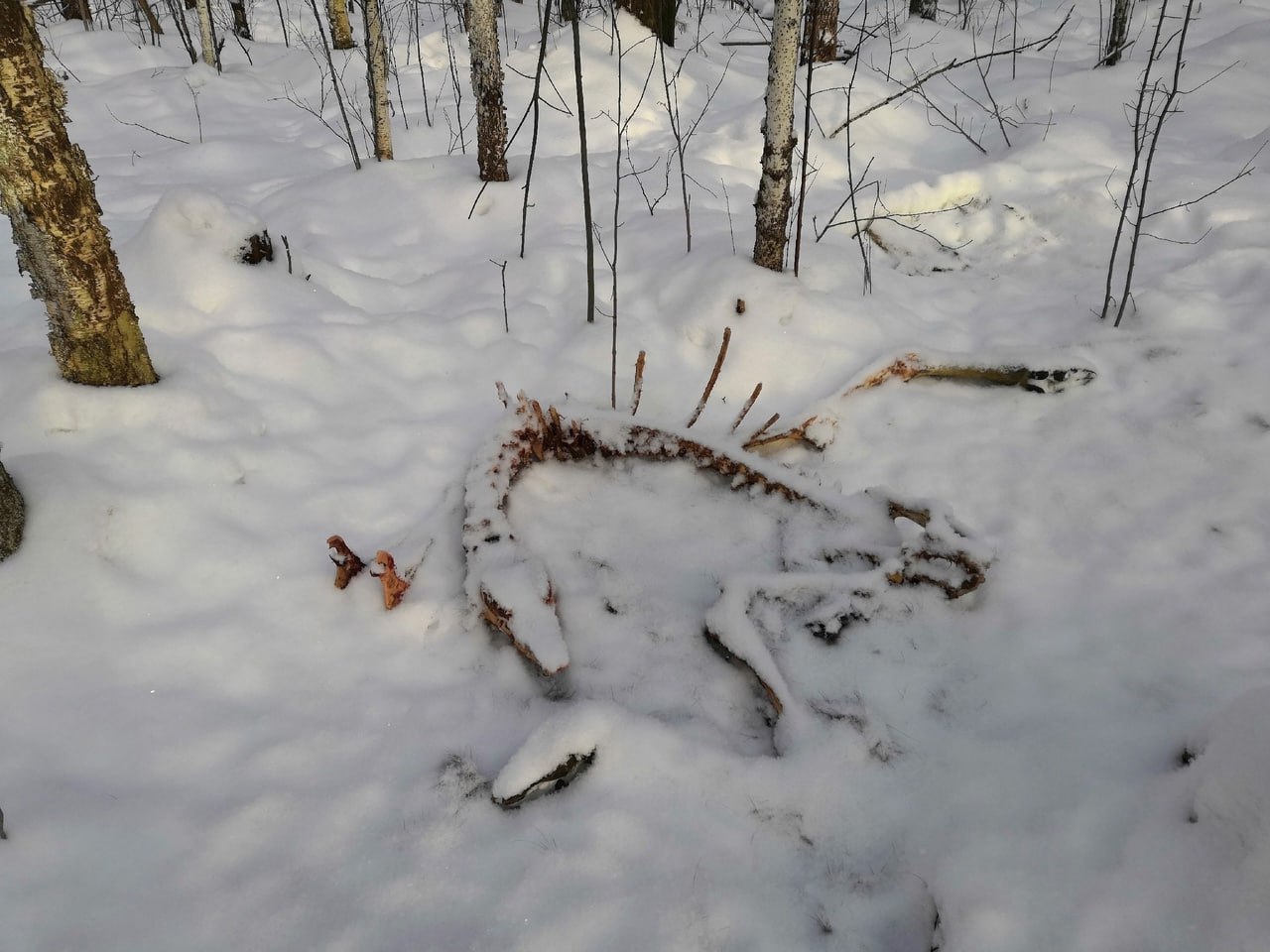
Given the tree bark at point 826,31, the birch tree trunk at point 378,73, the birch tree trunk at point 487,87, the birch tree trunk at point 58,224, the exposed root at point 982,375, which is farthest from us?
the tree bark at point 826,31

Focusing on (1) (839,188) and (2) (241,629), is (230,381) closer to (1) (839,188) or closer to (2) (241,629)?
(2) (241,629)

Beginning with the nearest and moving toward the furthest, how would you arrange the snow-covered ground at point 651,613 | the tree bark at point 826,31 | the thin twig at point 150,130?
the snow-covered ground at point 651,613 < the thin twig at point 150,130 < the tree bark at point 826,31

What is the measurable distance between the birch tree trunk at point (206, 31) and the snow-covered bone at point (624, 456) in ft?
24.3

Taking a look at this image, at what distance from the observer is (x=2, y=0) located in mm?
1844

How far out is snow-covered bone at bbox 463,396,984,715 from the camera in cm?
212

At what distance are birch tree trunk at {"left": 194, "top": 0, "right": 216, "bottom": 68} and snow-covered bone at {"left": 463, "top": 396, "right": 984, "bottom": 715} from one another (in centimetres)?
741

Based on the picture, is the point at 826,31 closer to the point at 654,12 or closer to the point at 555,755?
the point at 654,12

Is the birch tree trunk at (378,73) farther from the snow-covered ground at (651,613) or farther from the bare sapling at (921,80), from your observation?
the bare sapling at (921,80)

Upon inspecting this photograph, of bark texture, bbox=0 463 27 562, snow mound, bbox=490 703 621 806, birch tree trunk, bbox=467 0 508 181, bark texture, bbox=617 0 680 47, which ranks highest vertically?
bark texture, bbox=617 0 680 47

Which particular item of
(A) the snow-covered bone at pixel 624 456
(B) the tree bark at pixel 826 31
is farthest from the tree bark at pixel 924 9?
(A) the snow-covered bone at pixel 624 456

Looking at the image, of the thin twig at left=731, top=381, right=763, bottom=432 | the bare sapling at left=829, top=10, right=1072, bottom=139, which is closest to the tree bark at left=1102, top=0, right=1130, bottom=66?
the bare sapling at left=829, top=10, right=1072, bottom=139

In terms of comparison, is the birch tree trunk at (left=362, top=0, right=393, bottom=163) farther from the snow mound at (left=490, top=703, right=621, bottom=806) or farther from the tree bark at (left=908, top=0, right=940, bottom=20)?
the tree bark at (left=908, top=0, right=940, bottom=20)

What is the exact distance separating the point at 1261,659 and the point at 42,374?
12.2 feet

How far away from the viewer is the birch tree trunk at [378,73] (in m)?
4.80
